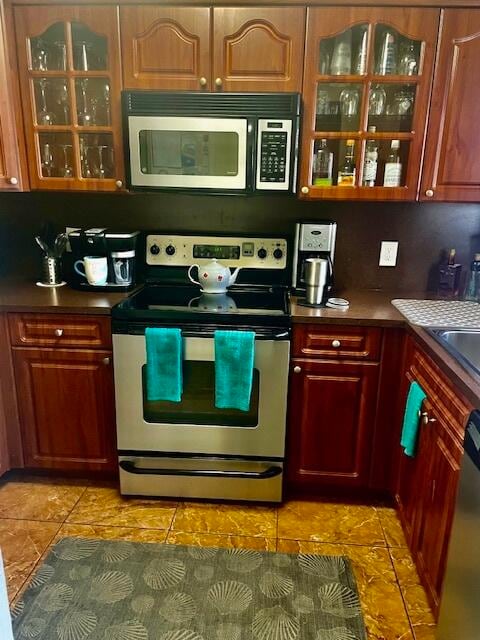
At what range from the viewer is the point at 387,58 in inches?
78.6

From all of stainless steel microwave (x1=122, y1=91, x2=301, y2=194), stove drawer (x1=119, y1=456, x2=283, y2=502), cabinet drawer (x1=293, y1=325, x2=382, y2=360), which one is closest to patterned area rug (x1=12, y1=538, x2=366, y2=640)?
stove drawer (x1=119, y1=456, x2=283, y2=502)

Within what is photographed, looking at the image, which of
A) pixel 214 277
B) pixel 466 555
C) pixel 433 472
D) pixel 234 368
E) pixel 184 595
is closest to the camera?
pixel 466 555

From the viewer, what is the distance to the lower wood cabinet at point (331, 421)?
2018 millimetres

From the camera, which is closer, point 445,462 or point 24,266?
point 445,462

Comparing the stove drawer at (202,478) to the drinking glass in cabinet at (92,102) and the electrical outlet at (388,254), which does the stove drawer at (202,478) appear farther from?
the drinking glass in cabinet at (92,102)

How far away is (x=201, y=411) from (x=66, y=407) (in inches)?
23.7

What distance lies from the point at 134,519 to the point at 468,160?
206 cm

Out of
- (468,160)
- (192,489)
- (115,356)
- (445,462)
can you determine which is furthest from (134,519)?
(468,160)

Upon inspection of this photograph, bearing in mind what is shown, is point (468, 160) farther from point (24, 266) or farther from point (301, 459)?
point (24, 266)

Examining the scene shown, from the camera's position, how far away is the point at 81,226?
2498 millimetres

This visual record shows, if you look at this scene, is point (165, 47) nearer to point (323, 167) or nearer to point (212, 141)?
point (212, 141)

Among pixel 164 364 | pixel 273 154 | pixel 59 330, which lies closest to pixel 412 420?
pixel 164 364

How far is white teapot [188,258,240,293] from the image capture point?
7.15 ft

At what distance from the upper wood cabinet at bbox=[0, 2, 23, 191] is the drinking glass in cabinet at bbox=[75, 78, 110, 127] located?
0.92 feet
